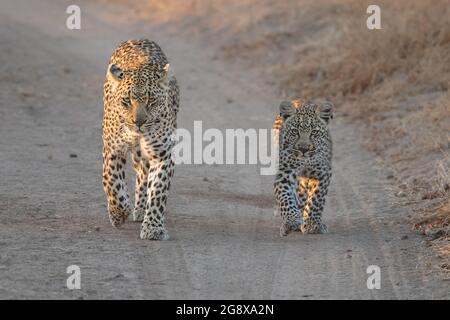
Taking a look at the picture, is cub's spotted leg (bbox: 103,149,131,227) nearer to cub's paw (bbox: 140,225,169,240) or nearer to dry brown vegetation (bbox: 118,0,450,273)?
cub's paw (bbox: 140,225,169,240)

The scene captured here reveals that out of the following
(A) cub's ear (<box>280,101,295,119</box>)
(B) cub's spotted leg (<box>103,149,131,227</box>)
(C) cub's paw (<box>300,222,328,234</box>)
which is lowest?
(C) cub's paw (<box>300,222,328,234</box>)

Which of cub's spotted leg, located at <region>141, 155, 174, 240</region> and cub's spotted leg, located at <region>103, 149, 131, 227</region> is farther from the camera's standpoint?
cub's spotted leg, located at <region>103, 149, 131, 227</region>

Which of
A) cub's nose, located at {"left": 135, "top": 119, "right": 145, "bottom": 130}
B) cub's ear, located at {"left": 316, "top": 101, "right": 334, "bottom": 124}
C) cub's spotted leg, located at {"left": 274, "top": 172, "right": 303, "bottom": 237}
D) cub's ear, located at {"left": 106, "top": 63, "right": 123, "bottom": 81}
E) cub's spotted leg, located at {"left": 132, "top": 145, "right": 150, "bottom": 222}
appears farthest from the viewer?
cub's spotted leg, located at {"left": 132, "top": 145, "right": 150, "bottom": 222}

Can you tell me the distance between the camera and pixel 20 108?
1705cm

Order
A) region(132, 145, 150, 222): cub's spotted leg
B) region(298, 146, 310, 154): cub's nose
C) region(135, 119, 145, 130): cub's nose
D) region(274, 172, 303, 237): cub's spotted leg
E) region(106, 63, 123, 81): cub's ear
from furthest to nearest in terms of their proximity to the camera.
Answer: region(132, 145, 150, 222): cub's spotted leg, region(274, 172, 303, 237): cub's spotted leg, region(298, 146, 310, 154): cub's nose, region(106, 63, 123, 81): cub's ear, region(135, 119, 145, 130): cub's nose

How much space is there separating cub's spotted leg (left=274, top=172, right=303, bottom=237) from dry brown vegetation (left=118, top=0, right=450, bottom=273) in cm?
112

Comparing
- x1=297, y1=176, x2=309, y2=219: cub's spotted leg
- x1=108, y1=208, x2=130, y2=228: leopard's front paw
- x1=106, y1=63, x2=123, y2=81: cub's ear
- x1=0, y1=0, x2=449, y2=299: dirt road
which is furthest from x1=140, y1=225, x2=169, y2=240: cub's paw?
x1=297, y1=176, x2=309, y2=219: cub's spotted leg

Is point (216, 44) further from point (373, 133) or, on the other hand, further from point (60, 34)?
point (373, 133)

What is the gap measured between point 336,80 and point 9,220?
8913mm

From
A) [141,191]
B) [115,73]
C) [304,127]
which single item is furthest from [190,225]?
[115,73]

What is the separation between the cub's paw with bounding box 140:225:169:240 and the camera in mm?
9839

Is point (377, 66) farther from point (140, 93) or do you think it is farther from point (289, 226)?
point (140, 93)
